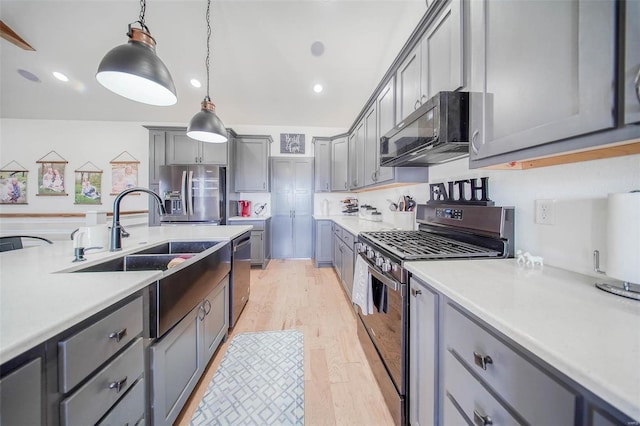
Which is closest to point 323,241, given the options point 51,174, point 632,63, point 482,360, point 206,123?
point 206,123

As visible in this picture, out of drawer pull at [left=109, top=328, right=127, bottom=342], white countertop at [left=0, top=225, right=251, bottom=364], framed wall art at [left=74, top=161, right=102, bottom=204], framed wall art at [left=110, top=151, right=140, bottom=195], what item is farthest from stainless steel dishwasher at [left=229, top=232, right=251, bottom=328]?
framed wall art at [left=74, top=161, right=102, bottom=204]

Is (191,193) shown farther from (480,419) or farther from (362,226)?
(480,419)

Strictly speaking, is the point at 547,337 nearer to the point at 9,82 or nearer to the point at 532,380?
the point at 532,380

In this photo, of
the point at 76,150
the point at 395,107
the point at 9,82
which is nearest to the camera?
the point at 395,107

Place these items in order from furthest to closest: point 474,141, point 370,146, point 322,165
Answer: point 322,165
point 370,146
point 474,141

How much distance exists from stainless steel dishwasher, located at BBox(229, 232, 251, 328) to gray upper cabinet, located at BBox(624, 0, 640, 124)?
86.6 inches

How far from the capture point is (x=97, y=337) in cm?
70

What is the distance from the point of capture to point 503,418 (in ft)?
1.90

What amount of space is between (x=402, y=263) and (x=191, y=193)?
3582 millimetres

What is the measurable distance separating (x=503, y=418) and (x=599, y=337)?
0.32 m

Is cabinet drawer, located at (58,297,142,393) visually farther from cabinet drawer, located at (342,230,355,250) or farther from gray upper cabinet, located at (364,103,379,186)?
gray upper cabinet, located at (364,103,379,186)

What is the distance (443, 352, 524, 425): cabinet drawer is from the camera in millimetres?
601

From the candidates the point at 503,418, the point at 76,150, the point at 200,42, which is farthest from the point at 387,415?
the point at 76,150

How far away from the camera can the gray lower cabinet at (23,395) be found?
1.57 feet
